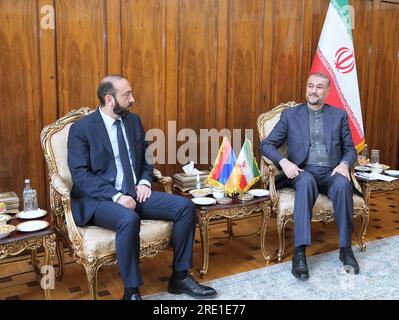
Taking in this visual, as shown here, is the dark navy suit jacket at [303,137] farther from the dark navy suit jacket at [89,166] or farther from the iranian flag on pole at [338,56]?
the dark navy suit jacket at [89,166]

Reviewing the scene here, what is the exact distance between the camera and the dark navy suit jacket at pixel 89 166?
99.0 inches

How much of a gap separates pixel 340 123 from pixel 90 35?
6.40 ft

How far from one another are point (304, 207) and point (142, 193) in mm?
1079

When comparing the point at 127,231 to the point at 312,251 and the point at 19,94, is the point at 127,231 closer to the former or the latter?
the point at 19,94

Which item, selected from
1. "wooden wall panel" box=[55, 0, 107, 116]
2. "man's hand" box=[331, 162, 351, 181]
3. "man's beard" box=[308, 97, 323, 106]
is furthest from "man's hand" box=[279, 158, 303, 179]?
"wooden wall panel" box=[55, 0, 107, 116]

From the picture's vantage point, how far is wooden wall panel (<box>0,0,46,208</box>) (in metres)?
2.89

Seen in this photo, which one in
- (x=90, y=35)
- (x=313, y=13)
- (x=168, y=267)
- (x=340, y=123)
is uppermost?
(x=313, y=13)

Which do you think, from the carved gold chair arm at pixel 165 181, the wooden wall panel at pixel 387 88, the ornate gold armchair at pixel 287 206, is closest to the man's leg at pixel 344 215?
the ornate gold armchair at pixel 287 206

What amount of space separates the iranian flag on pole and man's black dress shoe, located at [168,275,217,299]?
2.36 m

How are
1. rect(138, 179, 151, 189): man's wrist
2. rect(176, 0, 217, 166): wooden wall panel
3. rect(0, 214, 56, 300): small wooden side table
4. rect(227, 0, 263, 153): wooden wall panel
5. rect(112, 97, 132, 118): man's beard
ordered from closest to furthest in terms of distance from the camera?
1. rect(0, 214, 56, 300): small wooden side table
2. rect(112, 97, 132, 118): man's beard
3. rect(138, 179, 151, 189): man's wrist
4. rect(176, 0, 217, 166): wooden wall panel
5. rect(227, 0, 263, 153): wooden wall panel

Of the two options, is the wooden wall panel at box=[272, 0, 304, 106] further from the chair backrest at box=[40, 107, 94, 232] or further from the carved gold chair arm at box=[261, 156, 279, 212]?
the chair backrest at box=[40, 107, 94, 232]

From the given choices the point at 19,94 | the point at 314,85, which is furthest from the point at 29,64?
the point at 314,85

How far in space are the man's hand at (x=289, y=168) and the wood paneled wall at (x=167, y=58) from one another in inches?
37.1

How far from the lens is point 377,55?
191 inches
